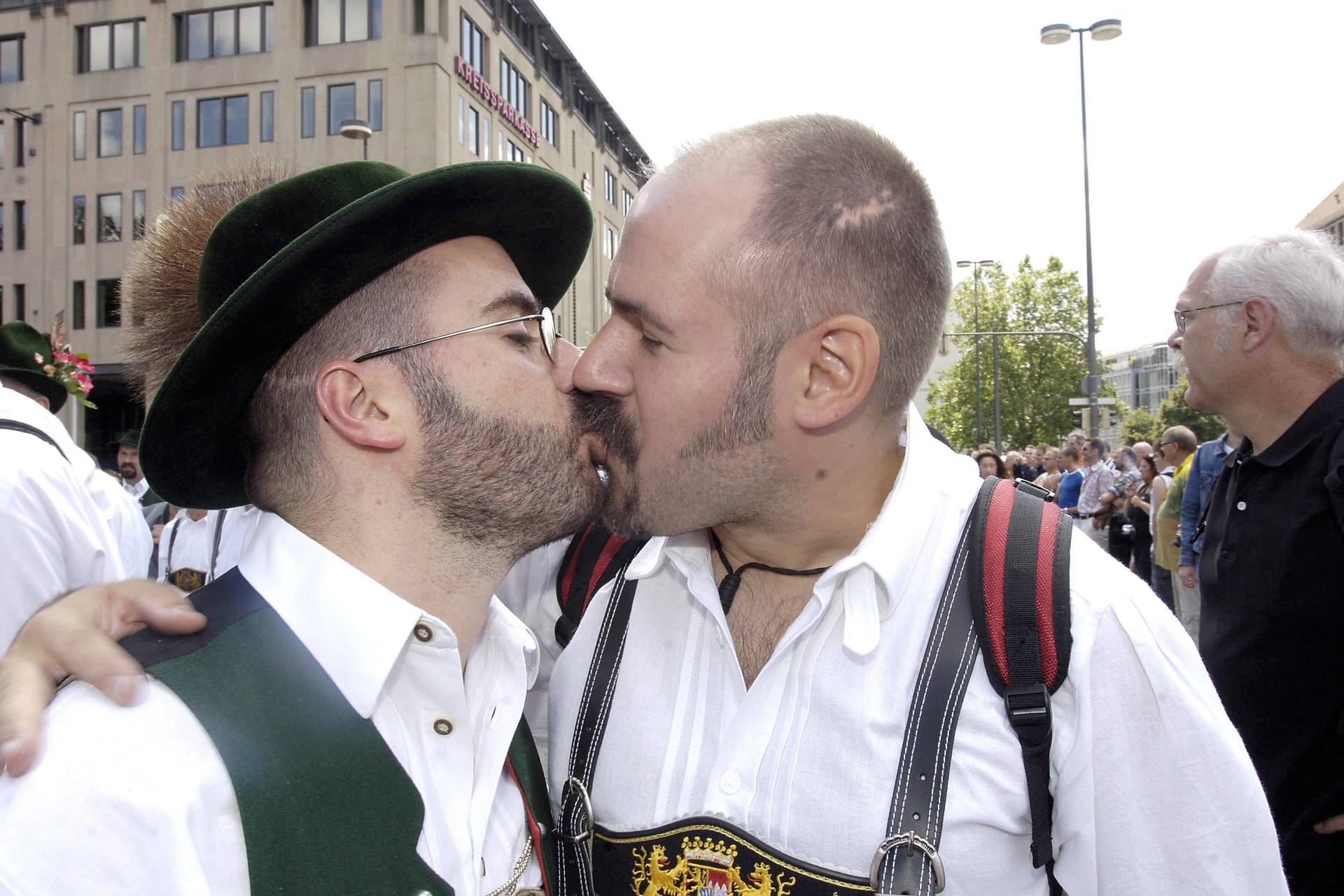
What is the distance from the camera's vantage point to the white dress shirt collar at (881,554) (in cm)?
182

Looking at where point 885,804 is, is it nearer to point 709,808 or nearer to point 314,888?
point 709,808

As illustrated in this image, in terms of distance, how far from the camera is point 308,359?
6.75 ft

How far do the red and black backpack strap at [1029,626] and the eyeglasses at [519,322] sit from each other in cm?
107

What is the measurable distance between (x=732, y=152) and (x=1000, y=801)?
140 cm

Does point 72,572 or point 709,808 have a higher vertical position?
point 72,572

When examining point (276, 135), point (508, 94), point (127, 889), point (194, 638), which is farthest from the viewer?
point (508, 94)

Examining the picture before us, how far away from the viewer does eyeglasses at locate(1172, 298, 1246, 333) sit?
366 centimetres

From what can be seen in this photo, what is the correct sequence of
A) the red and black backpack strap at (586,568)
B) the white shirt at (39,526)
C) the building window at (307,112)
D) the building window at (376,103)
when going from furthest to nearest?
the building window at (307,112), the building window at (376,103), the white shirt at (39,526), the red and black backpack strap at (586,568)

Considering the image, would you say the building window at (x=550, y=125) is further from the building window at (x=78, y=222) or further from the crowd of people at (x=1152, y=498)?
the crowd of people at (x=1152, y=498)

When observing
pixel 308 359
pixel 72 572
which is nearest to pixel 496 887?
pixel 308 359

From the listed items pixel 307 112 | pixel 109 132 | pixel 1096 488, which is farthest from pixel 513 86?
pixel 1096 488

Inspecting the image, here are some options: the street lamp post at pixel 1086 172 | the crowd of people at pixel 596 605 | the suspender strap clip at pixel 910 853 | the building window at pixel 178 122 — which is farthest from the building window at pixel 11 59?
the suspender strap clip at pixel 910 853

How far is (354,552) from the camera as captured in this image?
1.94 m

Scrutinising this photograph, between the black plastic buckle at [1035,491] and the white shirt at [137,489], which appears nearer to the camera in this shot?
the black plastic buckle at [1035,491]
